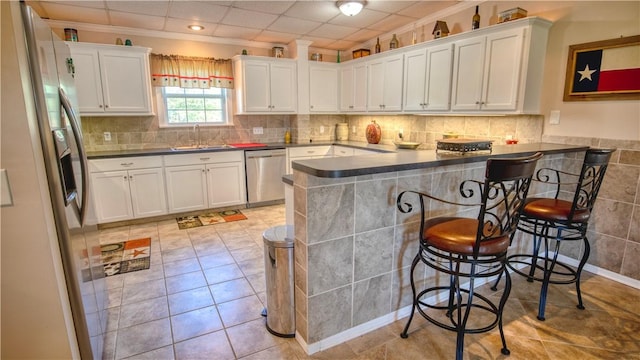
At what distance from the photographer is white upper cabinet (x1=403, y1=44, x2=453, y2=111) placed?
3580 mm

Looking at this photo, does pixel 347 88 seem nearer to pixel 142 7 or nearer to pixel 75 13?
pixel 142 7

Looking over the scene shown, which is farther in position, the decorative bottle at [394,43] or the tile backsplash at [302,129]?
the decorative bottle at [394,43]

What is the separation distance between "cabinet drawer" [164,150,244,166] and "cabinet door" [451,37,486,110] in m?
2.84

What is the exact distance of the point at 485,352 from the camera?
A: 187 cm

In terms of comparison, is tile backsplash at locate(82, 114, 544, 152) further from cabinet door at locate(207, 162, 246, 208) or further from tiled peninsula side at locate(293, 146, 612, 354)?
tiled peninsula side at locate(293, 146, 612, 354)

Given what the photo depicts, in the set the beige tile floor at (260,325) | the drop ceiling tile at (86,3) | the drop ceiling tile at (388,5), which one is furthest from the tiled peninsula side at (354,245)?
the drop ceiling tile at (86,3)

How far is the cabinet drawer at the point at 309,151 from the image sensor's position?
4992 mm

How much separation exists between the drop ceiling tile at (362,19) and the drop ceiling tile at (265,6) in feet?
2.28

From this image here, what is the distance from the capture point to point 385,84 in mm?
4422

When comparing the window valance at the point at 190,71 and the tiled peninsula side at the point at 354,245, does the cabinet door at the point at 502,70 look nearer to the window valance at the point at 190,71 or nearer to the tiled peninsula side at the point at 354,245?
the tiled peninsula side at the point at 354,245

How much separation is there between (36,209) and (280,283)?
121 centimetres

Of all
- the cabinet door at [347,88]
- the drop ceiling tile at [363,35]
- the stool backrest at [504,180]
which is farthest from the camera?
the cabinet door at [347,88]

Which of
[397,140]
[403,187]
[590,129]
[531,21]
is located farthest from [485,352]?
[397,140]

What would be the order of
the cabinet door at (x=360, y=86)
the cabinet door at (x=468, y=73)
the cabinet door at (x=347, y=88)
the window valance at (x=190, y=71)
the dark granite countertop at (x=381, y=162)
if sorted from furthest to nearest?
1. the cabinet door at (x=347, y=88)
2. the cabinet door at (x=360, y=86)
3. the window valance at (x=190, y=71)
4. the cabinet door at (x=468, y=73)
5. the dark granite countertop at (x=381, y=162)
